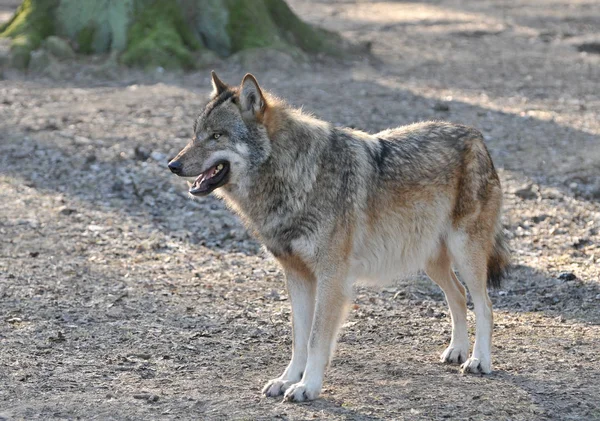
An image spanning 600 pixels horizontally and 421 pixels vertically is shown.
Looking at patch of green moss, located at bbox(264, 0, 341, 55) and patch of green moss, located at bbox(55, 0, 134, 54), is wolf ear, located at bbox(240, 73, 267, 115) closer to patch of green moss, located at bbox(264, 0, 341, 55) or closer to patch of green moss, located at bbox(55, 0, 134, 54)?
patch of green moss, located at bbox(55, 0, 134, 54)

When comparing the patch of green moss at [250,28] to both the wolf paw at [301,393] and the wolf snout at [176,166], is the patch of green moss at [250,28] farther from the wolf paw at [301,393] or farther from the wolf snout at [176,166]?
the wolf paw at [301,393]

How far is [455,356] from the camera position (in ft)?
20.9

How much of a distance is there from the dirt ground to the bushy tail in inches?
18.9

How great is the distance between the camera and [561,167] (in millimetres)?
11000

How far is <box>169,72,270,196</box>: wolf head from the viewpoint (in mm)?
5754

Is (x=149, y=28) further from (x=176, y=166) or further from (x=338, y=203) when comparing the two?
(x=338, y=203)

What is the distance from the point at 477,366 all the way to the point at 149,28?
10539 millimetres

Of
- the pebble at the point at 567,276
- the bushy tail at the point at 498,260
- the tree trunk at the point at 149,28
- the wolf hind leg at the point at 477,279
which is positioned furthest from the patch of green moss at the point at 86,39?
the wolf hind leg at the point at 477,279

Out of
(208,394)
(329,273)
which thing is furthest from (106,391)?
(329,273)

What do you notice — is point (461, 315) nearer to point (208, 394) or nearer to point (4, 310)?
point (208, 394)

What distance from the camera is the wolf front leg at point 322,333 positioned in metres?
5.63

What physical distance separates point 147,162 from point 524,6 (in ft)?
51.6

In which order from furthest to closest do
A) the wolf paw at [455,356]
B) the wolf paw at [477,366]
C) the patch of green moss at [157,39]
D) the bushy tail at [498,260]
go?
the patch of green moss at [157,39], the bushy tail at [498,260], the wolf paw at [455,356], the wolf paw at [477,366]

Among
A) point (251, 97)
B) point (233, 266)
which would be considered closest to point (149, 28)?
point (233, 266)
